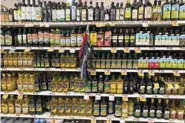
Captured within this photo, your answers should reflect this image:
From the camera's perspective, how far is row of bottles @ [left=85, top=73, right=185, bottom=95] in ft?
9.90

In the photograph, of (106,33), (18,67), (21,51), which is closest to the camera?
(106,33)

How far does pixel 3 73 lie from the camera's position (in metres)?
3.34

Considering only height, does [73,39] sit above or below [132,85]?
above

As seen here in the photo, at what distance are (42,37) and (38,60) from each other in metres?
0.38

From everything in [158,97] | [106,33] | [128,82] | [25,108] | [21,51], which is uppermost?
[106,33]

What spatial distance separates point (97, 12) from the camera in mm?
Result: 2965

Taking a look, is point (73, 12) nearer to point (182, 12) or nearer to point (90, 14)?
point (90, 14)

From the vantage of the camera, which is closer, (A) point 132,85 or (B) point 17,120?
(A) point 132,85

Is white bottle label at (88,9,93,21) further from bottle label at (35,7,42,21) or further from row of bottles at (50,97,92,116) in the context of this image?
row of bottles at (50,97,92,116)

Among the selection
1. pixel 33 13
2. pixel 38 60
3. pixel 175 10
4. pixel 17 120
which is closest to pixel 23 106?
pixel 17 120

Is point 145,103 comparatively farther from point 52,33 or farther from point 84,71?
point 52,33

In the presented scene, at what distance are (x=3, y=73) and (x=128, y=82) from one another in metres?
2.07

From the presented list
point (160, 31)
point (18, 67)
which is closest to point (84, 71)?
point (18, 67)

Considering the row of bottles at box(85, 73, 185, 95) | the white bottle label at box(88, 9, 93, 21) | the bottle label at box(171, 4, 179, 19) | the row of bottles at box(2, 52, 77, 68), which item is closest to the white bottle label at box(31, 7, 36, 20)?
the row of bottles at box(2, 52, 77, 68)
